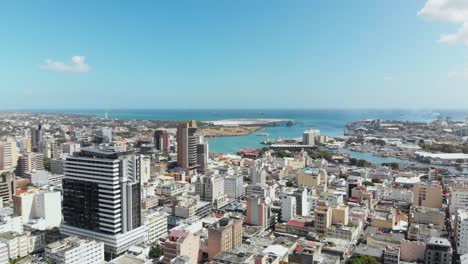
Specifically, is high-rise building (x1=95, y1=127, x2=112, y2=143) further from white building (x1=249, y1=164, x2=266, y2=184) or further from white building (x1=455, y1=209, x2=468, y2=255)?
white building (x1=455, y1=209, x2=468, y2=255)

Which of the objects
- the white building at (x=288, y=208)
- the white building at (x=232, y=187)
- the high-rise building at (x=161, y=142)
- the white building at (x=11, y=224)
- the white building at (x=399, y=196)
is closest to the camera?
the white building at (x=11, y=224)

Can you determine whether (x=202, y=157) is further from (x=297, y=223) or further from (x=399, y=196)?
(x=297, y=223)

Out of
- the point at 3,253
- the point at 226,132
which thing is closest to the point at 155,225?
the point at 3,253

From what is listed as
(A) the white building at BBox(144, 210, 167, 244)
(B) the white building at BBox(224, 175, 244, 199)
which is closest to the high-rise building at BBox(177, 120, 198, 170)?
(B) the white building at BBox(224, 175, 244, 199)

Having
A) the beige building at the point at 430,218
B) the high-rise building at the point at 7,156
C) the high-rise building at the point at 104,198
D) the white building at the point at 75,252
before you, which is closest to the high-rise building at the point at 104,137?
the high-rise building at the point at 7,156

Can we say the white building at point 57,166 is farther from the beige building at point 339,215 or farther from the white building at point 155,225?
the beige building at point 339,215
